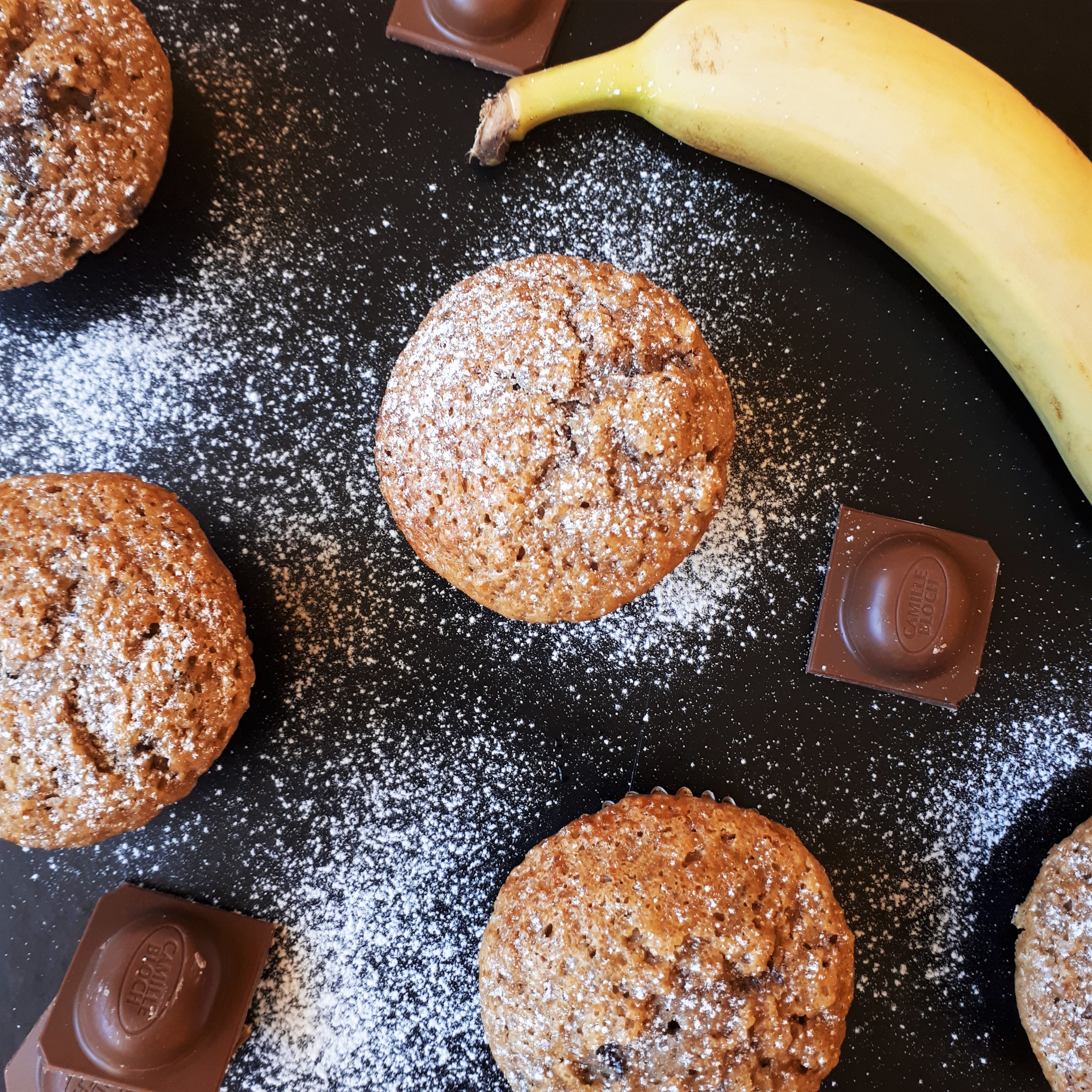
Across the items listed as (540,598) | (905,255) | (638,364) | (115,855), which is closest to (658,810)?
(540,598)

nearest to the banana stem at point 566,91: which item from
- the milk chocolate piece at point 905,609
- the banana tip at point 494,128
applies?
the banana tip at point 494,128

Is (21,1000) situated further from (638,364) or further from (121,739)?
(638,364)

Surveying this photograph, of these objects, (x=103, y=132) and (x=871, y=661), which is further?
(x=871, y=661)

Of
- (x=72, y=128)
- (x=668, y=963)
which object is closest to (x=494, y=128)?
(x=72, y=128)

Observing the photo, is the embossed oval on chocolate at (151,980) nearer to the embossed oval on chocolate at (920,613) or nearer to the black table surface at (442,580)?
the black table surface at (442,580)

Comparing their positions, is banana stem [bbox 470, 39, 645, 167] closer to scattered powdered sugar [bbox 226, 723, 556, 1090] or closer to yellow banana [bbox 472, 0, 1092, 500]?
yellow banana [bbox 472, 0, 1092, 500]

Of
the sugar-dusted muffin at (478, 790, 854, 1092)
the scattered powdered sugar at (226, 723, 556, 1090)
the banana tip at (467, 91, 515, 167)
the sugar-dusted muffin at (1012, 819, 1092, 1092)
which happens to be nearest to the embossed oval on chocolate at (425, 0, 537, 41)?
the banana tip at (467, 91, 515, 167)
